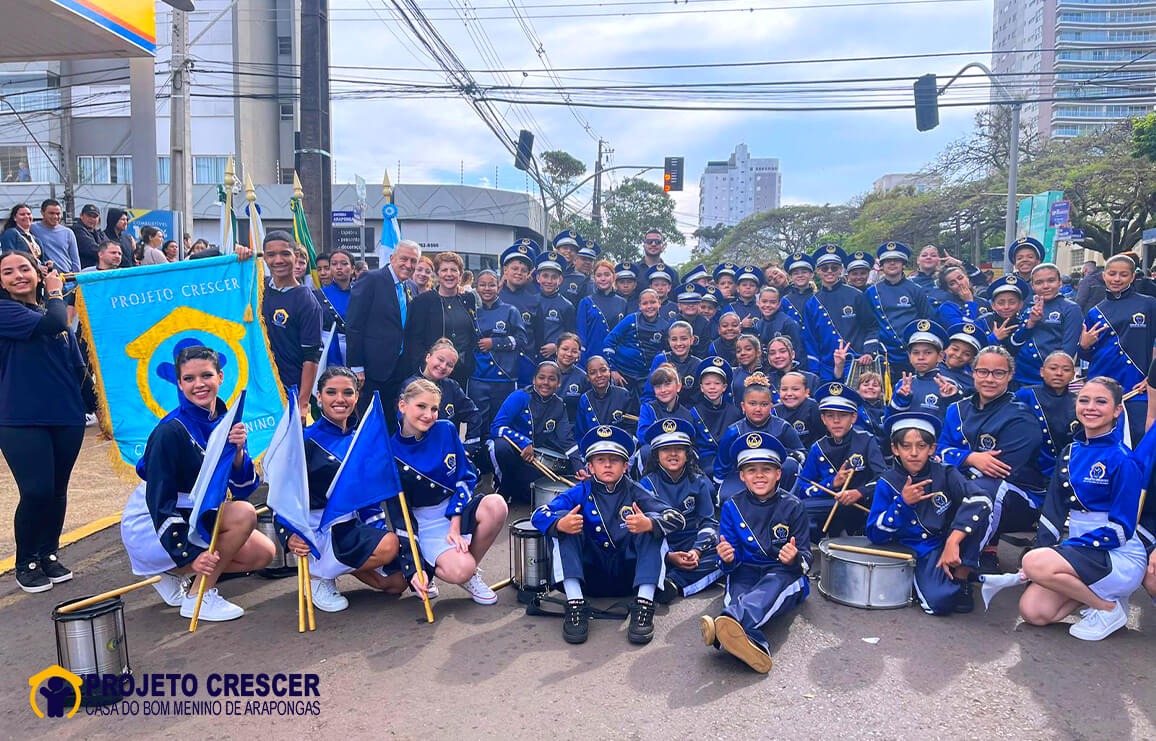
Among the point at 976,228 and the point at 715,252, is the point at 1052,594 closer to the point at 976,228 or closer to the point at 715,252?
the point at 976,228

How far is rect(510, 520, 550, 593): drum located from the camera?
5098 mm

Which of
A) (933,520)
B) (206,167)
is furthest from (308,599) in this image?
(206,167)

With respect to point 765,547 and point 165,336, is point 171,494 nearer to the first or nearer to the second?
point 165,336

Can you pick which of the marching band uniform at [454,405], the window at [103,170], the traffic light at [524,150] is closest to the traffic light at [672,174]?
the traffic light at [524,150]

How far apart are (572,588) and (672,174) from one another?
909 inches

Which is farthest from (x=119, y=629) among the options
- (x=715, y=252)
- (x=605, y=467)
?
(x=715, y=252)

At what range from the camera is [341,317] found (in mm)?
7781

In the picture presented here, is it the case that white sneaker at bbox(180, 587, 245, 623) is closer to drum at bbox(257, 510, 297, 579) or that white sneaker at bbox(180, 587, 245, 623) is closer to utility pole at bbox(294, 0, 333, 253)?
drum at bbox(257, 510, 297, 579)

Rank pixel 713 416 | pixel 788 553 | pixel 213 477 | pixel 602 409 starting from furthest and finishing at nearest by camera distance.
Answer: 1. pixel 602 409
2. pixel 713 416
3. pixel 788 553
4. pixel 213 477

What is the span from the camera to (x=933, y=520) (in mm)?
5109

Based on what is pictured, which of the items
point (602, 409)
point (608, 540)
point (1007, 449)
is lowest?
point (608, 540)

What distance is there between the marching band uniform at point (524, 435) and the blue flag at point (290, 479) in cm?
225

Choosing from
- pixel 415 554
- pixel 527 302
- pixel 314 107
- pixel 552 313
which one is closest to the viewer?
pixel 415 554

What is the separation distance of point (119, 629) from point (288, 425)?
1.35 metres
